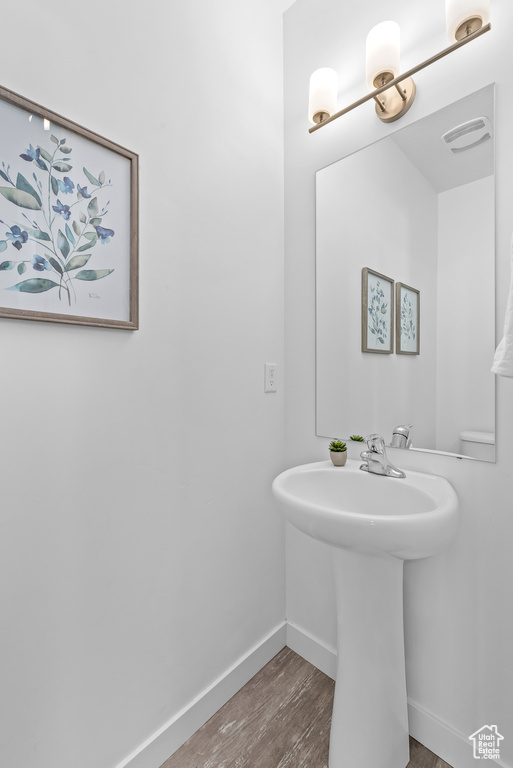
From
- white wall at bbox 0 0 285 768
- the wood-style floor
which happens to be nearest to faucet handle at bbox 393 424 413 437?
white wall at bbox 0 0 285 768

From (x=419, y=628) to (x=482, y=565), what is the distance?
0.31 m

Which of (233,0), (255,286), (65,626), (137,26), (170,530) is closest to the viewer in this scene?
(65,626)

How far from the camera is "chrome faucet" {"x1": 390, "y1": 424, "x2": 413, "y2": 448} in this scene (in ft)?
3.98

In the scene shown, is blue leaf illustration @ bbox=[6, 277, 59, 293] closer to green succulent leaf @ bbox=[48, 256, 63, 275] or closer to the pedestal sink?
green succulent leaf @ bbox=[48, 256, 63, 275]

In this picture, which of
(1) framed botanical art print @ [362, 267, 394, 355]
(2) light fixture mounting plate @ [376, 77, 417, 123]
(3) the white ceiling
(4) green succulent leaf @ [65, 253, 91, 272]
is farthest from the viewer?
(1) framed botanical art print @ [362, 267, 394, 355]

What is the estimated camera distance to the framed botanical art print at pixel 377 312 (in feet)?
4.17

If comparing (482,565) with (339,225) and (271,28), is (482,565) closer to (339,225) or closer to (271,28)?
(339,225)

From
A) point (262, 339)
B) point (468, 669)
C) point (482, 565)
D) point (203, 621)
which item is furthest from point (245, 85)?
point (468, 669)

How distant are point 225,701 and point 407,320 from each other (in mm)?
1458

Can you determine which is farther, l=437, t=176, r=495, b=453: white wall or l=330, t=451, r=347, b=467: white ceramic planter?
l=330, t=451, r=347, b=467: white ceramic planter

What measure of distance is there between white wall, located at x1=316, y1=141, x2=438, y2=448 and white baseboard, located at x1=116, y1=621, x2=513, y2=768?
848mm

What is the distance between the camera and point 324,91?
1316mm

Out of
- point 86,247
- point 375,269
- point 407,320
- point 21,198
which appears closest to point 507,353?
point 407,320

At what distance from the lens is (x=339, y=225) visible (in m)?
1.41
